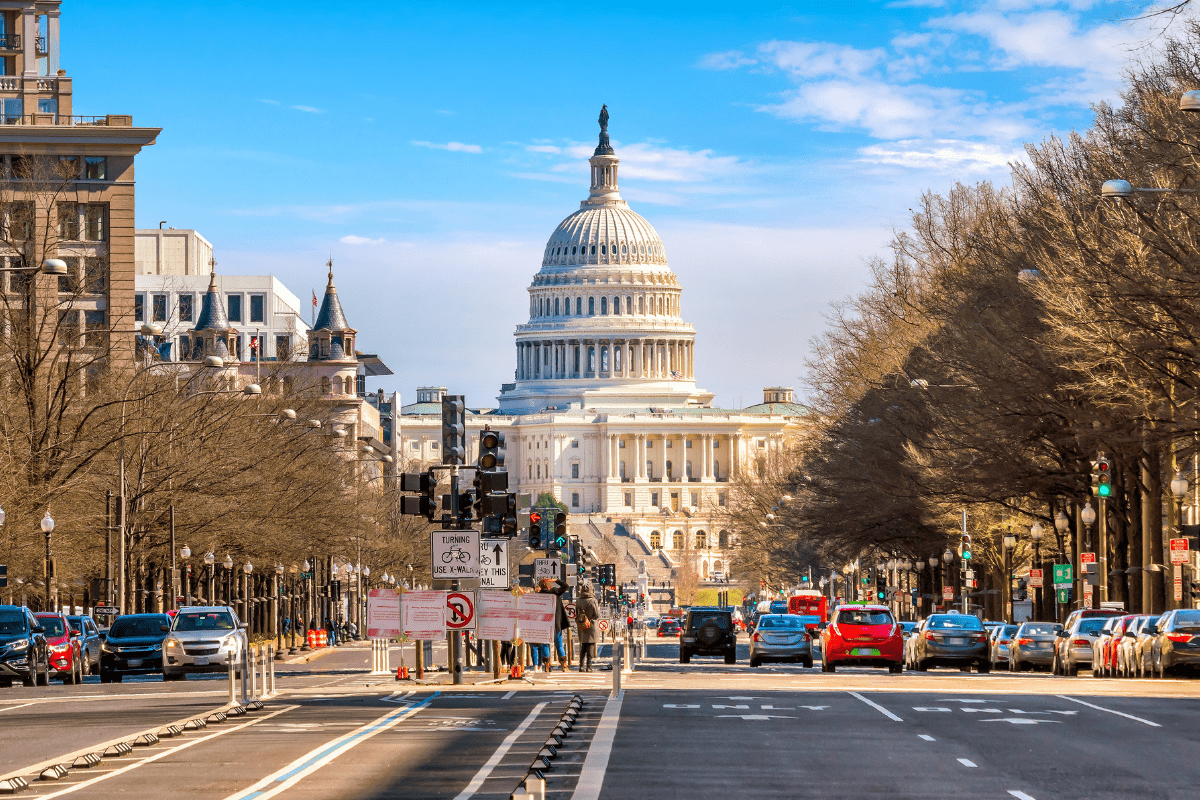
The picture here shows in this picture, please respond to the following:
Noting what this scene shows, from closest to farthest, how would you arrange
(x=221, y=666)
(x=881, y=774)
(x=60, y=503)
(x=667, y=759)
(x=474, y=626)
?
(x=881, y=774) < (x=667, y=759) < (x=474, y=626) < (x=221, y=666) < (x=60, y=503)

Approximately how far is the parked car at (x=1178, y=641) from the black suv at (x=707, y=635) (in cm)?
1963

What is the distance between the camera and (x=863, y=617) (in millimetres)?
45719

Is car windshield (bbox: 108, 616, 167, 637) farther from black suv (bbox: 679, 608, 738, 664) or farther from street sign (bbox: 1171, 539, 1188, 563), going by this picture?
street sign (bbox: 1171, 539, 1188, 563)

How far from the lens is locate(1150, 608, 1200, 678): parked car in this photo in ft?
119

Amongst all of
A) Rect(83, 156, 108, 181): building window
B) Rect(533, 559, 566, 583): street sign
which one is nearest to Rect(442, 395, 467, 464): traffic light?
Rect(533, 559, 566, 583): street sign

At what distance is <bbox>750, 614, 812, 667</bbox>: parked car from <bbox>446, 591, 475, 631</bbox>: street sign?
48.9 feet

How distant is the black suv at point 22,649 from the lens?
40688mm

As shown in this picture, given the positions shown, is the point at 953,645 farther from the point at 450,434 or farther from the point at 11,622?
the point at 11,622

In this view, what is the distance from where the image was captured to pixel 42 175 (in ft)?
184

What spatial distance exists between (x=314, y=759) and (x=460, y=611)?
47.7 feet

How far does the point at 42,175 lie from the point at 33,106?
1746 inches

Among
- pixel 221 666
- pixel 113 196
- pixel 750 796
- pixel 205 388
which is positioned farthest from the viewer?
pixel 113 196

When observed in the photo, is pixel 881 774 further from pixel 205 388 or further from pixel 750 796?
pixel 205 388

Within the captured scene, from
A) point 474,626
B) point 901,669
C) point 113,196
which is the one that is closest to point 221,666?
point 474,626
